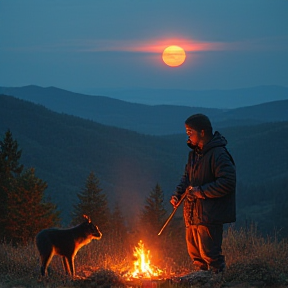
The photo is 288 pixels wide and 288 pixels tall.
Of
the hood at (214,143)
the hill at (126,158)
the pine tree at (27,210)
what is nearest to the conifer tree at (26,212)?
the pine tree at (27,210)

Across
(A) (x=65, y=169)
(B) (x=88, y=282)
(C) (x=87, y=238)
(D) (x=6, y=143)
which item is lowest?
(B) (x=88, y=282)

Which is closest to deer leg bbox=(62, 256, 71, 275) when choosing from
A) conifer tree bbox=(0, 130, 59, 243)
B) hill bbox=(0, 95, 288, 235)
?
conifer tree bbox=(0, 130, 59, 243)

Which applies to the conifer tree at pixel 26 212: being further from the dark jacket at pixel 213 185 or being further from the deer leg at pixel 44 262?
the dark jacket at pixel 213 185

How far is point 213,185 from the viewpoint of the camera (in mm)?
6910

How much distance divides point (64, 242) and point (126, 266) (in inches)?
50.5

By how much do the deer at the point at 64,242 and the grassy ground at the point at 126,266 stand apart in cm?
19

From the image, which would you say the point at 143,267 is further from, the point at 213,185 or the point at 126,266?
the point at 213,185

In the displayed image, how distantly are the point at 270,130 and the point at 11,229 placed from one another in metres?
130

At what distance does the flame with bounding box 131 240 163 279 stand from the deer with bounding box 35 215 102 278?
70 centimetres

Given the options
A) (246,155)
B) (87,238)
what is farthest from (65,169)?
(87,238)

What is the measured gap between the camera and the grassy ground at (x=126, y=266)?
7.18 metres

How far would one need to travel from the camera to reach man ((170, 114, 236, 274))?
6961mm

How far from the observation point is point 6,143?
36.1 m

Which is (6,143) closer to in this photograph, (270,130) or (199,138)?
(199,138)
